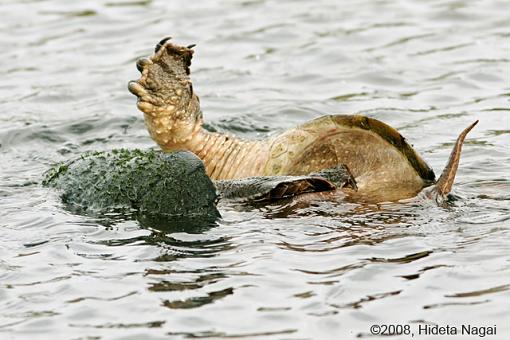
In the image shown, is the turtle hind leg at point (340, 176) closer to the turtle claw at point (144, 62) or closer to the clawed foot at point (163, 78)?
the clawed foot at point (163, 78)

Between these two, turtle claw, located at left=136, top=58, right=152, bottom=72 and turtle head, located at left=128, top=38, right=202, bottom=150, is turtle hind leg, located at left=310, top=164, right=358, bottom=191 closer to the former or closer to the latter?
turtle head, located at left=128, top=38, right=202, bottom=150

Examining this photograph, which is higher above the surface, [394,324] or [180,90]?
[180,90]

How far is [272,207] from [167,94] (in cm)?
111

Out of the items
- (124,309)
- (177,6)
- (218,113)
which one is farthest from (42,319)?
(177,6)

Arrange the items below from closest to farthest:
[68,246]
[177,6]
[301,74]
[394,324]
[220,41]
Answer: [394,324], [68,246], [301,74], [220,41], [177,6]

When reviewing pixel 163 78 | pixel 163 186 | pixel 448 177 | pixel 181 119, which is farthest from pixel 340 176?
pixel 163 78

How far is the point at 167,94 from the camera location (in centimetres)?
727

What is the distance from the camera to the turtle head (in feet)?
23.5

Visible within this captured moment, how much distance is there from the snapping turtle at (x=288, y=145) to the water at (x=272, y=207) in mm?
288

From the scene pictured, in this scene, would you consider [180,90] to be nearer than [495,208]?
No

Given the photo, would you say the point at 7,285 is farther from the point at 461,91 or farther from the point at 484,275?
the point at 461,91

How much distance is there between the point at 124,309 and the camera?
529 centimetres

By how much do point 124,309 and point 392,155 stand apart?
2323 mm

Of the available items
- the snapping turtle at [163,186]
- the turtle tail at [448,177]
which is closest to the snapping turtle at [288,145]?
the turtle tail at [448,177]
